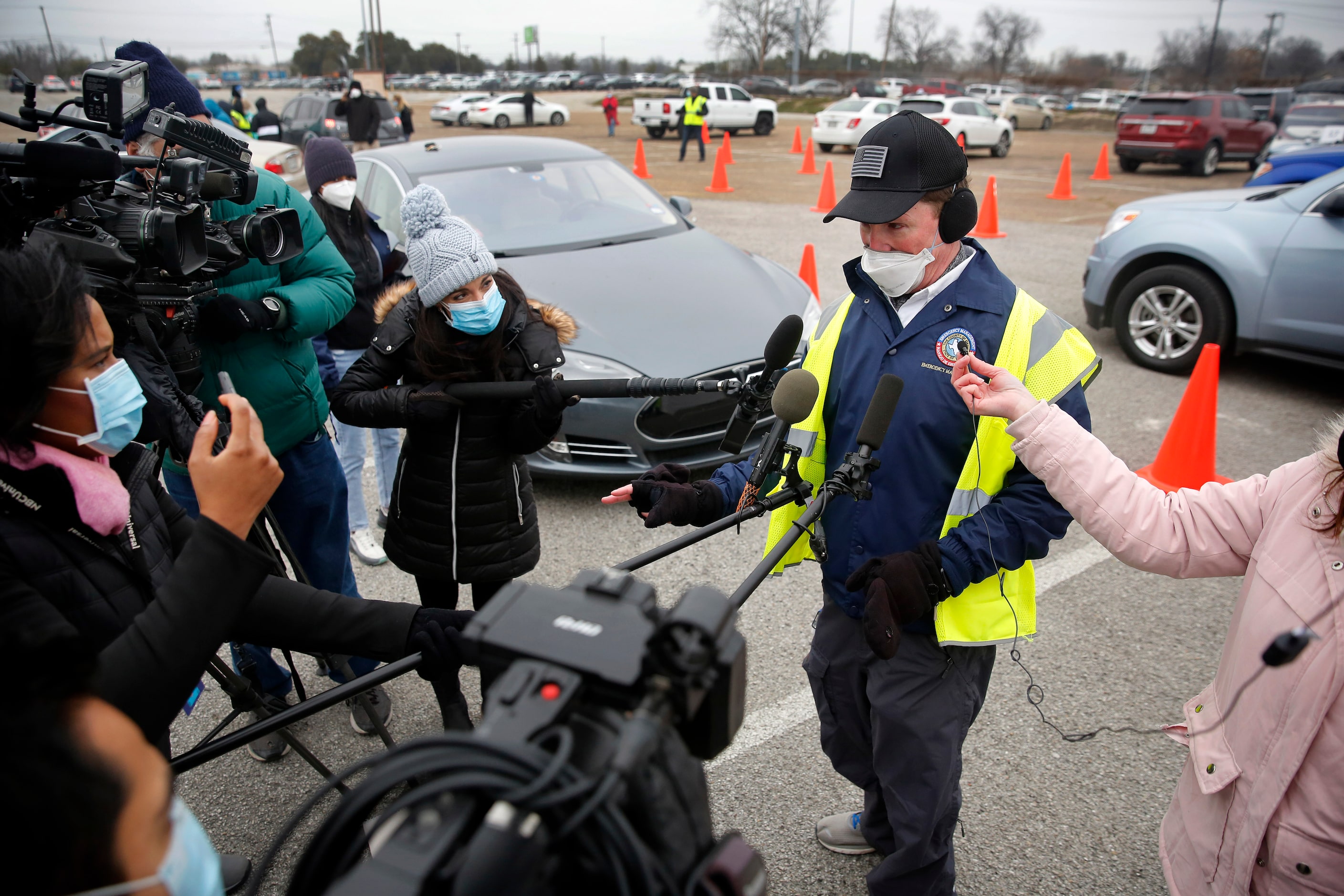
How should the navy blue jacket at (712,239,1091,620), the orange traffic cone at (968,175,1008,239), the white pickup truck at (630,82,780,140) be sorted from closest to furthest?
the navy blue jacket at (712,239,1091,620), the orange traffic cone at (968,175,1008,239), the white pickup truck at (630,82,780,140)

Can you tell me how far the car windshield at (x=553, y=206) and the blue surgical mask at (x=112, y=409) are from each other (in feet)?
12.6

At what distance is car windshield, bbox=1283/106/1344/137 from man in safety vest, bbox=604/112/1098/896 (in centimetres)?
1784

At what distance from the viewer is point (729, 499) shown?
83.8 inches

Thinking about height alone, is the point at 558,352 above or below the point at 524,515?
above

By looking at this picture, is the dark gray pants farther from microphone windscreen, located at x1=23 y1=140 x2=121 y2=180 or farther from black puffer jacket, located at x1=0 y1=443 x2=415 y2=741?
microphone windscreen, located at x1=23 y1=140 x2=121 y2=180

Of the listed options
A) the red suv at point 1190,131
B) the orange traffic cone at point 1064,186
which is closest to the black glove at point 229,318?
the orange traffic cone at point 1064,186

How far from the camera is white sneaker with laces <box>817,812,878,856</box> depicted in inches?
99.5

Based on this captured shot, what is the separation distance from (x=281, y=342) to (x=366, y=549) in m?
1.55

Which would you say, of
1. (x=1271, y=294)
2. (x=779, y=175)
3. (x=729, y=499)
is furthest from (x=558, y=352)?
(x=779, y=175)

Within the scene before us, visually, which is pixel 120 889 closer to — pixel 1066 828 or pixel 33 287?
pixel 33 287

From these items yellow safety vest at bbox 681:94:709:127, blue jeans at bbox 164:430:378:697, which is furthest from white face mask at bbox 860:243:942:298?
yellow safety vest at bbox 681:94:709:127

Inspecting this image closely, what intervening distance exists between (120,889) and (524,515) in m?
2.05

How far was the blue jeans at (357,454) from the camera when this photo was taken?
4.38 meters

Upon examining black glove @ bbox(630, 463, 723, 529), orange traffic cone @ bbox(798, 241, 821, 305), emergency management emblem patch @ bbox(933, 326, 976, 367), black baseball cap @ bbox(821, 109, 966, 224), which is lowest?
orange traffic cone @ bbox(798, 241, 821, 305)
